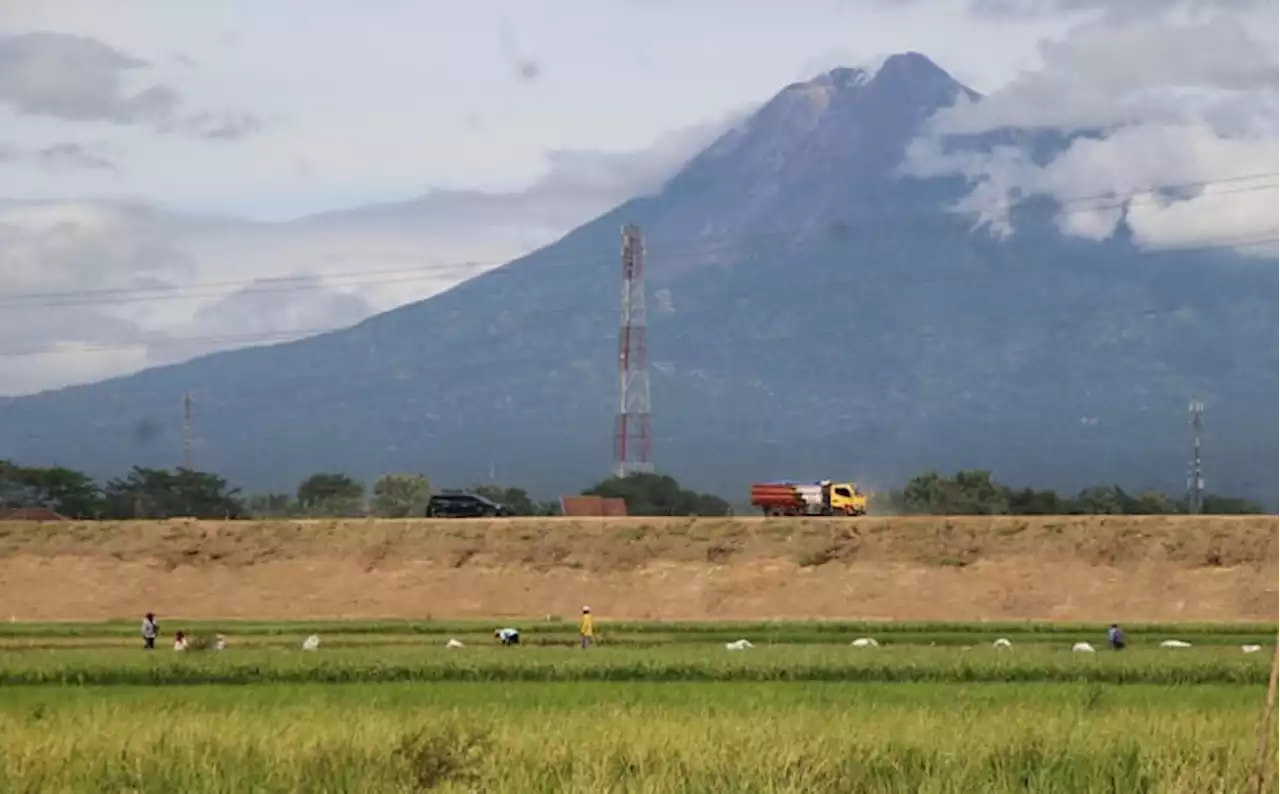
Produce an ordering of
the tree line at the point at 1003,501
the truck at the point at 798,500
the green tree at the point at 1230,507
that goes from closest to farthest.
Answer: the truck at the point at 798,500 → the tree line at the point at 1003,501 → the green tree at the point at 1230,507

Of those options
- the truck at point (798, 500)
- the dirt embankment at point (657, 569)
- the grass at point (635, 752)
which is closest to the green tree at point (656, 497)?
the truck at point (798, 500)

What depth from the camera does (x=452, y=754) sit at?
18.1m

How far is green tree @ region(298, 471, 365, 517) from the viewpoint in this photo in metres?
130

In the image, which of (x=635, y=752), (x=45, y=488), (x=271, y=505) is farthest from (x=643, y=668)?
(x=271, y=505)

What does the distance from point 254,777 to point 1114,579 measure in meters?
47.2

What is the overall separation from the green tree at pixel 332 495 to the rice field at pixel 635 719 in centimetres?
8735

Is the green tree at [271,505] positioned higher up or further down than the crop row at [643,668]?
higher up

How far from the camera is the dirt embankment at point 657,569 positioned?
59406mm

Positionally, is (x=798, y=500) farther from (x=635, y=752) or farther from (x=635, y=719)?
(x=635, y=752)

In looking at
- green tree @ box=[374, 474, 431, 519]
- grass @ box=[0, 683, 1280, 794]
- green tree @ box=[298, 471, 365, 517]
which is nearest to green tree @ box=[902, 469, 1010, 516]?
green tree @ box=[374, 474, 431, 519]

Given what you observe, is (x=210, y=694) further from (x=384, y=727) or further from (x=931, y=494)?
(x=931, y=494)

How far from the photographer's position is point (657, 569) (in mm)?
63531

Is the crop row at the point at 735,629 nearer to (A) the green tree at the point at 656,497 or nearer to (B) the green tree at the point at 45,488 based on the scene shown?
(A) the green tree at the point at 656,497

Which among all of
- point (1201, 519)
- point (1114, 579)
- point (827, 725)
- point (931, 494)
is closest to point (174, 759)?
point (827, 725)
